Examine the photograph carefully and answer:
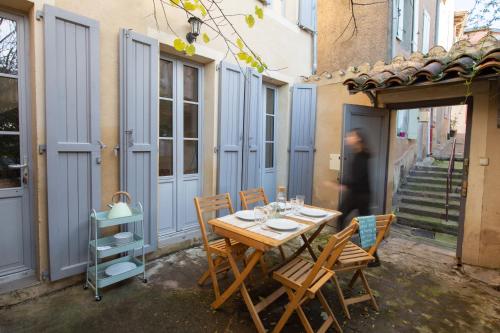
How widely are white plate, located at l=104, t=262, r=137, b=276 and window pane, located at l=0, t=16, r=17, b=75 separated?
6.51ft

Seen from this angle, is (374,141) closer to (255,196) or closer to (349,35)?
(255,196)

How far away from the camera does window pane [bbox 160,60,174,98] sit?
344 centimetres

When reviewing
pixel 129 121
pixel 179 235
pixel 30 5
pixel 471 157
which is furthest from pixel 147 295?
pixel 471 157

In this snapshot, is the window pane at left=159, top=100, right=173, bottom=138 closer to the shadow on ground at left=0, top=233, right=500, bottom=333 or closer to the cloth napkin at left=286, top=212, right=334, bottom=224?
the shadow on ground at left=0, top=233, right=500, bottom=333

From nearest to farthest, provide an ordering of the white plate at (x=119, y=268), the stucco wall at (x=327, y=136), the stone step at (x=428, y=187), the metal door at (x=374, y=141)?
1. the white plate at (x=119, y=268)
2. the metal door at (x=374, y=141)
3. the stucco wall at (x=327, y=136)
4. the stone step at (x=428, y=187)

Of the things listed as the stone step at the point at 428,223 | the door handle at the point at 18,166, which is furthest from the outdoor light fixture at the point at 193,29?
the stone step at the point at 428,223

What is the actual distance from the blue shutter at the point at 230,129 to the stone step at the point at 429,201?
409cm

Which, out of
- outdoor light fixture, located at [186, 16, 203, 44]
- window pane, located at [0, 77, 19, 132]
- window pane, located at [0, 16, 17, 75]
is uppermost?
outdoor light fixture, located at [186, 16, 203, 44]

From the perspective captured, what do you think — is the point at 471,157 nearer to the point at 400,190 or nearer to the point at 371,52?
the point at 400,190

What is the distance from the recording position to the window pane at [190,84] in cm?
372

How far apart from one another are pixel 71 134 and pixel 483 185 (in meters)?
4.63

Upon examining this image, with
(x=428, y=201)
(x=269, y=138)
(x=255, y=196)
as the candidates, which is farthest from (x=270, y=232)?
(x=428, y=201)

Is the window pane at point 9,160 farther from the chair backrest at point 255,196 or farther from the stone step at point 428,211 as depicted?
the stone step at point 428,211

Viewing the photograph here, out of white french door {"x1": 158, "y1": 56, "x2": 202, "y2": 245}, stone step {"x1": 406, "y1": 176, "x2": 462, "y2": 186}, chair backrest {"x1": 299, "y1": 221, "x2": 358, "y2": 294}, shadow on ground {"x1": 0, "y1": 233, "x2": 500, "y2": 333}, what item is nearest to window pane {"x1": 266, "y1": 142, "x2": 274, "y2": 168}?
white french door {"x1": 158, "y1": 56, "x2": 202, "y2": 245}
